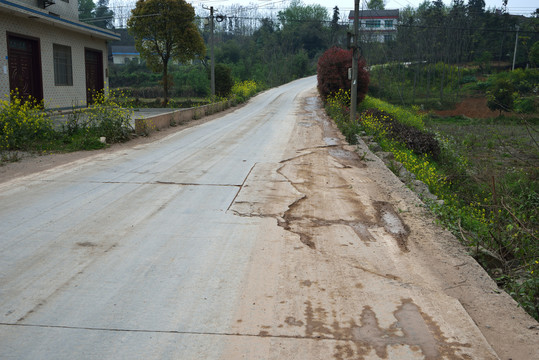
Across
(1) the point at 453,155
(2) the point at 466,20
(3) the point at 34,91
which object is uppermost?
(2) the point at 466,20

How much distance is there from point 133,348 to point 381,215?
463cm

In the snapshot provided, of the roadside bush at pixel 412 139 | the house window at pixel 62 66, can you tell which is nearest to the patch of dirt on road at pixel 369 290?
the roadside bush at pixel 412 139

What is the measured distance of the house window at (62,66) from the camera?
2219 cm

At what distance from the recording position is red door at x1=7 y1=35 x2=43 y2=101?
19.0m

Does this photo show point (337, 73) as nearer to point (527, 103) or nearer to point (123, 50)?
point (527, 103)

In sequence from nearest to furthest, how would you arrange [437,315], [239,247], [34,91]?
[437,315] → [239,247] → [34,91]

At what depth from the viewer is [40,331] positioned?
3.56 meters

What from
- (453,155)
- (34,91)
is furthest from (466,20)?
(34,91)

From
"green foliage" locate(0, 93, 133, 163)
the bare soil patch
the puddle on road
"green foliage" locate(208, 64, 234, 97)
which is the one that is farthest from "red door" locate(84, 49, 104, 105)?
the bare soil patch

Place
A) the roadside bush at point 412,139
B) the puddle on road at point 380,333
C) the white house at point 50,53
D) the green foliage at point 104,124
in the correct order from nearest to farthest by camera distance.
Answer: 1. the puddle on road at point 380,333
2. the green foliage at point 104,124
3. the roadside bush at point 412,139
4. the white house at point 50,53

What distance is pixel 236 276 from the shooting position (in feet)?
15.3

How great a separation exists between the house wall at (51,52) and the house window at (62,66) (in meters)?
0.21

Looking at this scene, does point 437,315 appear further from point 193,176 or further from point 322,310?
point 193,176

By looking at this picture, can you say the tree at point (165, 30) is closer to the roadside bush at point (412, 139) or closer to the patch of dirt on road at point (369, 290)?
the roadside bush at point (412, 139)
